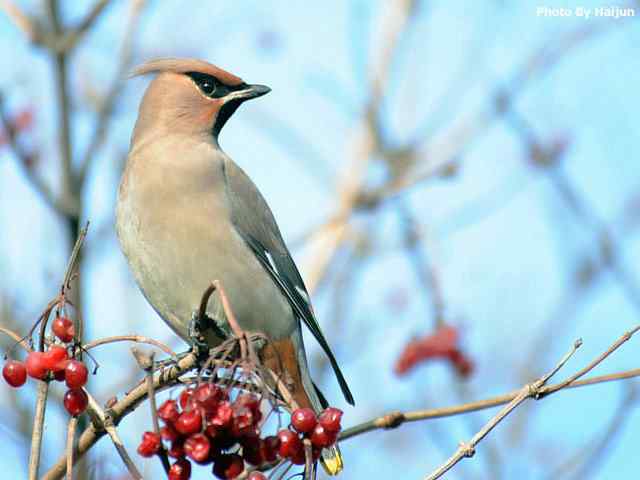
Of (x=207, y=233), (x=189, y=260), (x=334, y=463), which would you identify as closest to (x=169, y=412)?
(x=334, y=463)

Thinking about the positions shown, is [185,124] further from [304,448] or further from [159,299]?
[304,448]

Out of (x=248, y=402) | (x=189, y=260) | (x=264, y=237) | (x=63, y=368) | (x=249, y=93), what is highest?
(x=249, y=93)

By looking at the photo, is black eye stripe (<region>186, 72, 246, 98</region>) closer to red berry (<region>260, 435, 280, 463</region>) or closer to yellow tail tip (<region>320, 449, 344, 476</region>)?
yellow tail tip (<region>320, 449, 344, 476</region>)

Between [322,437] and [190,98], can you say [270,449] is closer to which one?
[322,437]

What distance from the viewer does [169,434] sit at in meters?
2.01

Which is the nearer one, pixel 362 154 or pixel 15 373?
pixel 15 373

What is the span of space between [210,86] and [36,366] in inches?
106

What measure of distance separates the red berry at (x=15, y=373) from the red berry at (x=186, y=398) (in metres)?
0.38

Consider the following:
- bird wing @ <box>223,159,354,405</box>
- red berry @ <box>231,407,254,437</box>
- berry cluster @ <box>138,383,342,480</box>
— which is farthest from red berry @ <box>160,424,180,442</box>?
bird wing @ <box>223,159,354,405</box>

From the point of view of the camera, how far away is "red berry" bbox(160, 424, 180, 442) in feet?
6.60

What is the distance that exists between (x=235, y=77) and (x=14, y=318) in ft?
5.11

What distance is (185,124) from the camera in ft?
15.1

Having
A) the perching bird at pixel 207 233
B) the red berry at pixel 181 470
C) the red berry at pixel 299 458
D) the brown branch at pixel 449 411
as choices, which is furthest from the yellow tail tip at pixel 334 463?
the red berry at pixel 181 470

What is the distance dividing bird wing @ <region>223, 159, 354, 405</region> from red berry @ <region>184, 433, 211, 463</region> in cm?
200
